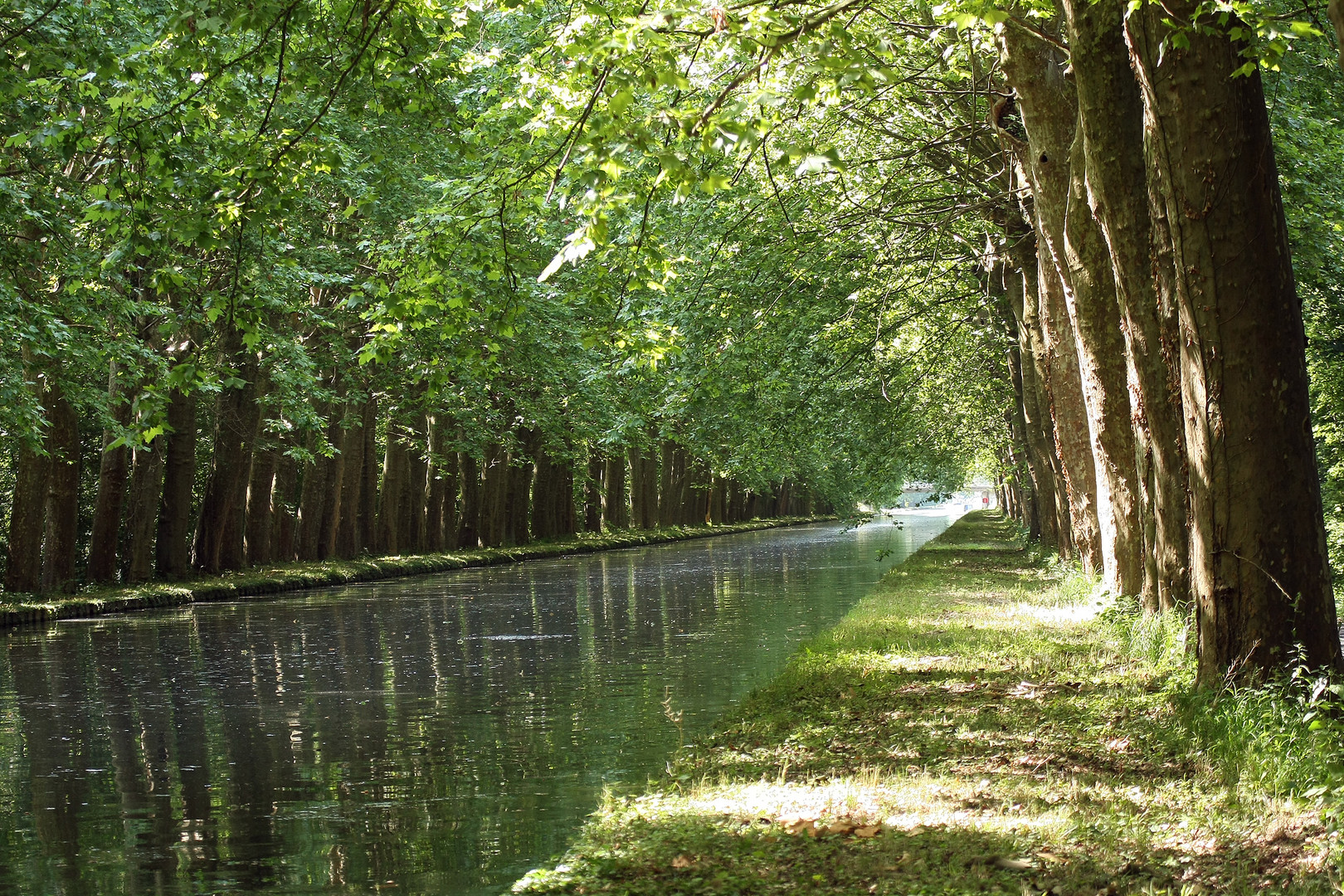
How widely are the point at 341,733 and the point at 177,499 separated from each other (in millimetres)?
17508

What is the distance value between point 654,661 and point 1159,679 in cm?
701

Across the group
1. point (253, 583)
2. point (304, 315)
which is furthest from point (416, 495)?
point (304, 315)

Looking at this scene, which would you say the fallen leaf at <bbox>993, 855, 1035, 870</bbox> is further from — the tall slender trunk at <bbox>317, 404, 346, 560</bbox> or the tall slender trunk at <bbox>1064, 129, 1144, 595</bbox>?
the tall slender trunk at <bbox>317, 404, 346, 560</bbox>

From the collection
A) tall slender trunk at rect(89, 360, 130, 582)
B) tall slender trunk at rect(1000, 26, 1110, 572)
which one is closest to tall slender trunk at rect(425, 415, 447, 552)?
tall slender trunk at rect(89, 360, 130, 582)

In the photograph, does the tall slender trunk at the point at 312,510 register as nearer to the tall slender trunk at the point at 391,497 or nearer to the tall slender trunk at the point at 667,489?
the tall slender trunk at the point at 391,497

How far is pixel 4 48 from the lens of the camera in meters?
10.2

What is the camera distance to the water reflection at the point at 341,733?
753 cm

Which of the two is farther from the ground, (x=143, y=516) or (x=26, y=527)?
(x=143, y=516)

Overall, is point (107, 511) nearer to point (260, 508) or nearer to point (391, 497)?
point (260, 508)

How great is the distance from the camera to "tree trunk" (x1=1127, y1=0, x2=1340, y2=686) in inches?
308

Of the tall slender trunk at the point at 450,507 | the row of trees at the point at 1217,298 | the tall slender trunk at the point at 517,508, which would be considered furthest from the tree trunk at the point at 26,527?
the tall slender trunk at the point at 517,508

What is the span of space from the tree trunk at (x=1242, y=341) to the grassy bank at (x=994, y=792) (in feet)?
1.90

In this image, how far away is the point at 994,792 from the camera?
702 centimetres

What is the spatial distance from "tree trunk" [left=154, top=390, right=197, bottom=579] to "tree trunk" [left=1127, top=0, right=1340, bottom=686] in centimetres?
2274
